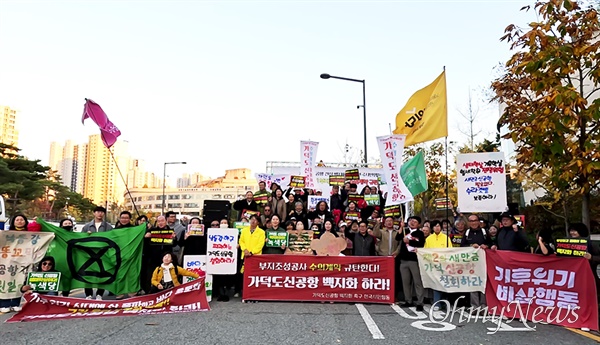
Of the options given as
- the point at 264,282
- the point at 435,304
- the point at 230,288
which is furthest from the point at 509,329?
the point at 230,288

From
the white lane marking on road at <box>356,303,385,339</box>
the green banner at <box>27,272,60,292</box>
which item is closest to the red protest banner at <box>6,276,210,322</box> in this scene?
the green banner at <box>27,272,60,292</box>

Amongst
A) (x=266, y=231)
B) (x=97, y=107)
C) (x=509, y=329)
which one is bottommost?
(x=509, y=329)

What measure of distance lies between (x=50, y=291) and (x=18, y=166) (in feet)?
132

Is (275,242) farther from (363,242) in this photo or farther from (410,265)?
(410,265)

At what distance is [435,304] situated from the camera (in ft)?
29.6

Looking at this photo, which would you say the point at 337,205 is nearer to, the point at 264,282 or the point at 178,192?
the point at 264,282

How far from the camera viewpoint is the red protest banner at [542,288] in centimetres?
737

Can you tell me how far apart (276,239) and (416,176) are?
4.64 m

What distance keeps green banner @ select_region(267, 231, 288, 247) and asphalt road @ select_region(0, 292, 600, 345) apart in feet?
6.58

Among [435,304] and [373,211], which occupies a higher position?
[373,211]

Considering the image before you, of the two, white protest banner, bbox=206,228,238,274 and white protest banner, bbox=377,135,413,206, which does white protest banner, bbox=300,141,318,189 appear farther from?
white protest banner, bbox=206,228,238,274

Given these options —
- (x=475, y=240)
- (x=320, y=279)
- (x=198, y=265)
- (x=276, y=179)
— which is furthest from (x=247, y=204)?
(x=276, y=179)

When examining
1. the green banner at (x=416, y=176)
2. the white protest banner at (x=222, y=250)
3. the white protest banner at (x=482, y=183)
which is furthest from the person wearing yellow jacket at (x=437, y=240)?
the white protest banner at (x=222, y=250)

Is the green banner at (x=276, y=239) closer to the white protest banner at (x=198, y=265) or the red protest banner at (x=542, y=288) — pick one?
the white protest banner at (x=198, y=265)
